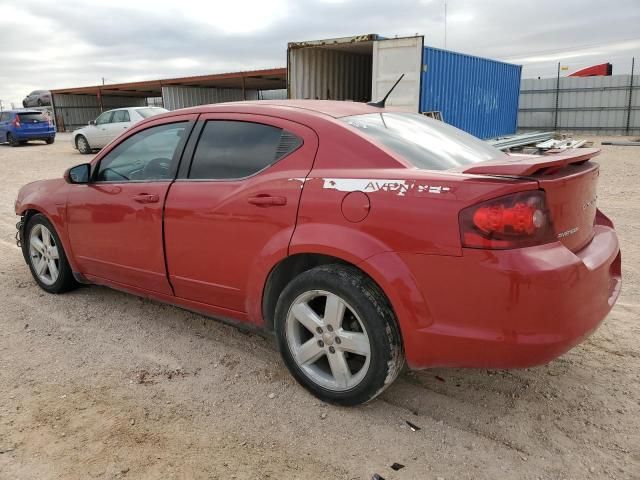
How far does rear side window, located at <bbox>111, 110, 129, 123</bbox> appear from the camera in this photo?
17.8m

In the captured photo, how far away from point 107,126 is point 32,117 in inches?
309

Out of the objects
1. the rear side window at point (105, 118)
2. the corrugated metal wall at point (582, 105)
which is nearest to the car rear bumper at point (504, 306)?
the rear side window at point (105, 118)

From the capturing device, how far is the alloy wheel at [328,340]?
2.68 m

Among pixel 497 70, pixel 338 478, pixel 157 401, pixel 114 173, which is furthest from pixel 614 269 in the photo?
pixel 497 70

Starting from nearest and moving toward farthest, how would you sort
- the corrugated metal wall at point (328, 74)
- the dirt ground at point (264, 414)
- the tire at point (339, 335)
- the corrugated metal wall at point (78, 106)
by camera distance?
the dirt ground at point (264, 414)
the tire at point (339, 335)
the corrugated metal wall at point (328, 74)
the corrugated metal wall at point (78, 106)

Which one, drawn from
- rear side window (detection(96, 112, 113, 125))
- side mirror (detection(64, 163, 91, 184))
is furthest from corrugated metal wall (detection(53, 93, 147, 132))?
side mirror (detection(64, 163, 91, 184))

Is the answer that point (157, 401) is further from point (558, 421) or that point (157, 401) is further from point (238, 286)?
point (558, 421)

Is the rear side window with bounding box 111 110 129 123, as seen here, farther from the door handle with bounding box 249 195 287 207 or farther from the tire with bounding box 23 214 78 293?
the door handle with bounding box 249 195 287 207

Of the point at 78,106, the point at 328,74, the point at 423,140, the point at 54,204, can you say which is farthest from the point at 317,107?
the point at 78,106

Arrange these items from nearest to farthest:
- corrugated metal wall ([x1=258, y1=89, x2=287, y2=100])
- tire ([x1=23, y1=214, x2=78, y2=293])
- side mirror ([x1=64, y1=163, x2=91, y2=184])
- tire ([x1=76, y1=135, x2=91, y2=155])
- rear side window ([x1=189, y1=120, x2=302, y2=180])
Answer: rear side window ([x1=189, y1=120, x2=302, y2=180]) → side mirror ([x1=64, y1=163, x2=91, y2=184]) → tire ([x1=23, y1=214, x2=78, y2=293]) → tire ([x1=76, y1=135, x2=91, y2=155]) → corrugated metal wall ([x1=258, y1=89, x2=287, y2=100])

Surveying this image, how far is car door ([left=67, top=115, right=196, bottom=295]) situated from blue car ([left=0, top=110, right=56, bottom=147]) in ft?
73.8

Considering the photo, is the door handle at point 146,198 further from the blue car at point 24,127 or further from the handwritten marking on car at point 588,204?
the blue car at point 24,127

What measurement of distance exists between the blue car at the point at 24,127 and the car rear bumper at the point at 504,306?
25.2 m

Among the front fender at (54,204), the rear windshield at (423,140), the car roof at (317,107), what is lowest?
the front fender at (54,204)
